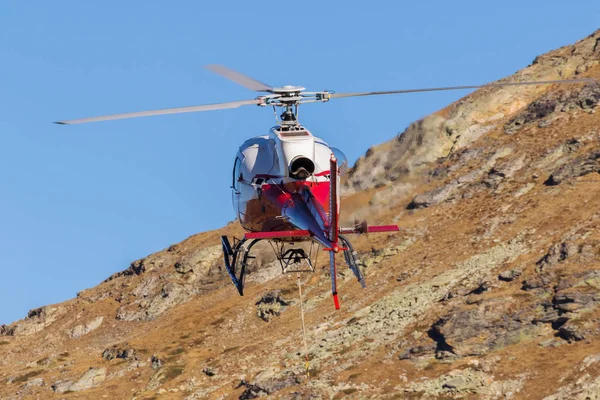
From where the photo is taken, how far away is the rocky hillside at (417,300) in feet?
281

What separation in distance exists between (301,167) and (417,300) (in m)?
57.5

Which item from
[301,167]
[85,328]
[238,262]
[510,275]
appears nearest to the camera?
[301,167]

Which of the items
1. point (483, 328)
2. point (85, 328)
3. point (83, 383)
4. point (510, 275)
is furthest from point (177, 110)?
point (85, 328)

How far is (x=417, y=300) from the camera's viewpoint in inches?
3910

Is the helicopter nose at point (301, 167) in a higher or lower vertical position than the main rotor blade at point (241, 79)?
lower

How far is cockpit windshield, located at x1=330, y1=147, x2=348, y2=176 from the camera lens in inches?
1825

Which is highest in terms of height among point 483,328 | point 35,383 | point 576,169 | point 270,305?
point 576,169

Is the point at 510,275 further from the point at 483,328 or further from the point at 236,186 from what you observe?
the point at 236,186

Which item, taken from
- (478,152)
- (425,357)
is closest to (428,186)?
(478,152)

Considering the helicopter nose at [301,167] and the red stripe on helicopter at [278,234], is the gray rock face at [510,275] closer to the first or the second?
the helicopter nose at [301,167]

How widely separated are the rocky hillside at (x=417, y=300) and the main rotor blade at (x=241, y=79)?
23.6m

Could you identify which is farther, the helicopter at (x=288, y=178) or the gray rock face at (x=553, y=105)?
the gray rock face at (x=553, y=105)

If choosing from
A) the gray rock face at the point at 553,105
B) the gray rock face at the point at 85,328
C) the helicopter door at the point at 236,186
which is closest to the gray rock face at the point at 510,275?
the gray rock face at the point at 553,105

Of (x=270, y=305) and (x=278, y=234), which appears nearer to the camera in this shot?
(x=278, y=234)
